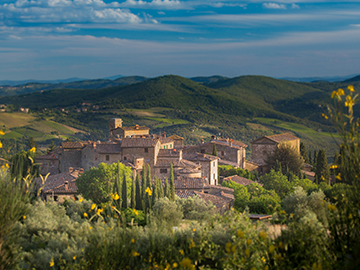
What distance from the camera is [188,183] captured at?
39.7 meters

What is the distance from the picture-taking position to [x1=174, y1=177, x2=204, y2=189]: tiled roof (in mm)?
39181

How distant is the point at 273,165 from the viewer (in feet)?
195

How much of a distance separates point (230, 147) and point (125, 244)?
49372mm

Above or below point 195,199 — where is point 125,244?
above

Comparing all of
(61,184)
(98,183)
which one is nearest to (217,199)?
(98,183)

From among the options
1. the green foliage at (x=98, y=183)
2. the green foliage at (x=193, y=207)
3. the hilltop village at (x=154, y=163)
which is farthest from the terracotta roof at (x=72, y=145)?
the green foliage at (x=193, y=207)

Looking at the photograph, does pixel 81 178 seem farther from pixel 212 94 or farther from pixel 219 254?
pixel 212 94

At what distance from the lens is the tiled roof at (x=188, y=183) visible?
39181mm

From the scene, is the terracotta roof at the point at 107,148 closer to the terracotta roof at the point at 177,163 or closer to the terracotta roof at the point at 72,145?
the terracotta roof at the point at 72,145

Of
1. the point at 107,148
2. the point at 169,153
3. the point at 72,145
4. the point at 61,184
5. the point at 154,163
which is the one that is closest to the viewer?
the point at 61,184

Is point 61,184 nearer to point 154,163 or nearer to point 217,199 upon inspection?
point 154,163

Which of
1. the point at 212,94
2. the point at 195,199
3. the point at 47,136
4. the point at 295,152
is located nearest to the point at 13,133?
the point at 47,136

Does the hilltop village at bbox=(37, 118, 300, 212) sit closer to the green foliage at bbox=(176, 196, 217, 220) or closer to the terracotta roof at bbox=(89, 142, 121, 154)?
the terracotta roof at bbox=(89, 142, 121, 154)

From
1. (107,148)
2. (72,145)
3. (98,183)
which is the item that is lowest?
(98,183)
